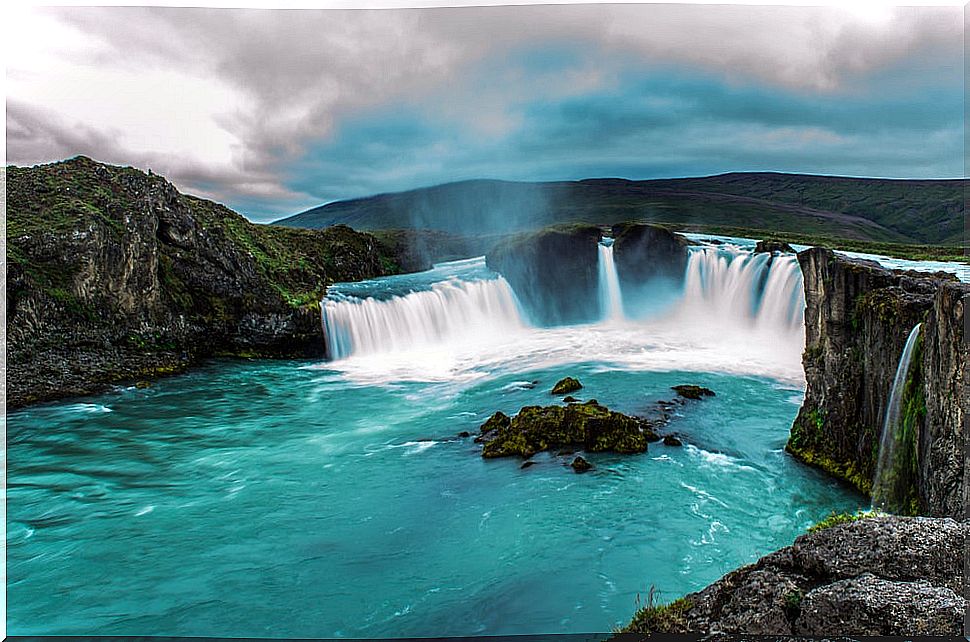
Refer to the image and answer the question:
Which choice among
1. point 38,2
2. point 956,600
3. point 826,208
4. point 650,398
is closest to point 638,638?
point 956,600

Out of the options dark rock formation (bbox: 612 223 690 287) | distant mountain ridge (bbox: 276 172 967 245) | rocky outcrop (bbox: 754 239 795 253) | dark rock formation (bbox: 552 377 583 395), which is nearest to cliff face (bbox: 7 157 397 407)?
distant mountain ridge (bbox: 276 172 967 245)

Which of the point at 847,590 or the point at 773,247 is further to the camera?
the point at 773,247

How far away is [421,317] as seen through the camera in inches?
586

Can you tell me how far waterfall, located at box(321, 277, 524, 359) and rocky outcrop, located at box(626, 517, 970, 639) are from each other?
12.2m

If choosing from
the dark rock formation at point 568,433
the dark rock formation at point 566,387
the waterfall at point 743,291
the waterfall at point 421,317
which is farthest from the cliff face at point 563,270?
the dark rock formation at point 568,433

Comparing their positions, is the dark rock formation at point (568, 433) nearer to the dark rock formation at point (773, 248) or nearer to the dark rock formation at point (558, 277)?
the dark rock formation at point (773, 248)

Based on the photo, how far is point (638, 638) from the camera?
1.85 metres

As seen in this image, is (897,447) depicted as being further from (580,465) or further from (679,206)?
(679,206)

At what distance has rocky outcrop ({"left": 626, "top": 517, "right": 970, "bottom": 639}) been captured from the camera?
1618 millimetres

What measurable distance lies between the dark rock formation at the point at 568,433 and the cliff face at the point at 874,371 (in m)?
1.81

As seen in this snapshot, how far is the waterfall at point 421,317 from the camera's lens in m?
13.7

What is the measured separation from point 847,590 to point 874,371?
3.94 m

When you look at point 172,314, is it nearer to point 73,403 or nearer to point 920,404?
point 73,403

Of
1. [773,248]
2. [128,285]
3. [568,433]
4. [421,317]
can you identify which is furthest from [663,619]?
[773,248]
